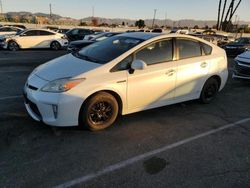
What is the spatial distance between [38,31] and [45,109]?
15066 millimetres

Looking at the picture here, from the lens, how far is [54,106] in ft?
13.9

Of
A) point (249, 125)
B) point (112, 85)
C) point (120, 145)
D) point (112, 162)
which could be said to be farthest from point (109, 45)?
point (249, 125)

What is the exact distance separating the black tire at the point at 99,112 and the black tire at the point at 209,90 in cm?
245

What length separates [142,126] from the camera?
16.4 feet

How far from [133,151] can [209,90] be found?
3.13m

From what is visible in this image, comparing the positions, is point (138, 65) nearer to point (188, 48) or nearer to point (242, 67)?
point (188, 48)

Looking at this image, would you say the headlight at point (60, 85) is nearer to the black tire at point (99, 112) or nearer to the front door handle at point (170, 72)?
the black tire at point (99, 112)

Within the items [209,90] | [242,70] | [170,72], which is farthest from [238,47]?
[170,72]

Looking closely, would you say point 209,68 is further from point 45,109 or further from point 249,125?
point 45,109

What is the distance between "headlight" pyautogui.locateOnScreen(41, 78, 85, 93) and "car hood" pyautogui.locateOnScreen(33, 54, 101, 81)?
107 millimetres

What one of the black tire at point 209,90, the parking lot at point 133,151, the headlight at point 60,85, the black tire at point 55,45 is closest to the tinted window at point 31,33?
the black tire at point 55,45

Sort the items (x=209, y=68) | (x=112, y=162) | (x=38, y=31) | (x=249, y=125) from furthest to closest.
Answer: (x=38, y=31), (x=209, y=68), (x=249, y=125), (x=112, y=162)

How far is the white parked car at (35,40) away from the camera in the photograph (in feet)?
55.0

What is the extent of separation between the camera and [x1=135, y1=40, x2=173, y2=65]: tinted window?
5090 millimetres
